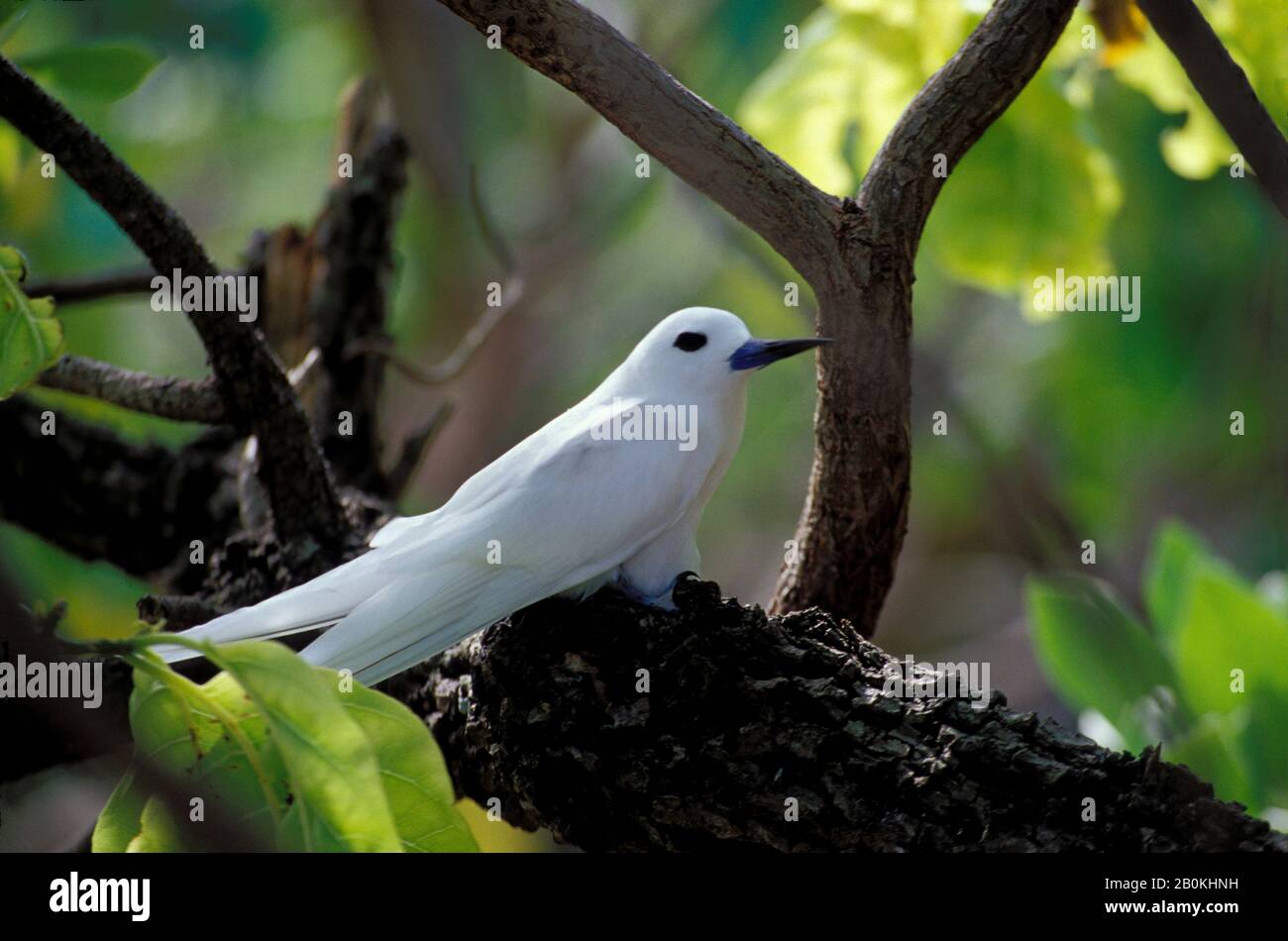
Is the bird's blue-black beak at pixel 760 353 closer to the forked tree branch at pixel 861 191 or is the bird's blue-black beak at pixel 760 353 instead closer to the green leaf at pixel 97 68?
the forked tree branch at pixel 861 191

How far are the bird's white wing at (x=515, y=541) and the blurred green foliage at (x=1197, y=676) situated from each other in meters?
0.88

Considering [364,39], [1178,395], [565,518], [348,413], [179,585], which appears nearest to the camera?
[565,518]

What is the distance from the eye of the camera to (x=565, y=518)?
171 cm

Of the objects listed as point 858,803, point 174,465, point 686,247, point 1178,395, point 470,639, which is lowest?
point 858,803

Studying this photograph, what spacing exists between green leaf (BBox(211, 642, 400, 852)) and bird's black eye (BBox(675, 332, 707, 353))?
908 mm

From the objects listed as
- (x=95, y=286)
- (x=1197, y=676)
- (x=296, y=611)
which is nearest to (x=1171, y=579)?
(x=1197, y=676)

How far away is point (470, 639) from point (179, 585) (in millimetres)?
833

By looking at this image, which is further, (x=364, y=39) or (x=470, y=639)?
(x=364, y=39)

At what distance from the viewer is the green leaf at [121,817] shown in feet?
4.24

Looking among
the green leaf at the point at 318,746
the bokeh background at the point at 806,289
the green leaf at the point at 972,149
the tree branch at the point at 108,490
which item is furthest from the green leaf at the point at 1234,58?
the tree branch at the point at 108,490

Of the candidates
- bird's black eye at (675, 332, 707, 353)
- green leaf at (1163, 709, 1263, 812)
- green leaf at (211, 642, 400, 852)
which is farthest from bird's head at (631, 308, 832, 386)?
green leaf at (1163, 709, 1263, 812)

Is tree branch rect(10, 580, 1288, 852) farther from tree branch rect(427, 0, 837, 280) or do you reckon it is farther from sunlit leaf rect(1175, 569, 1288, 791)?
sunlit leaf rect(1175, 569, 1288, 791)

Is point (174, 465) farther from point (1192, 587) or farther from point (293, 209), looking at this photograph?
point (293, 209)

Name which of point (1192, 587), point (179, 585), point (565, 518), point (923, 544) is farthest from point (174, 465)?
point (923, 544)
